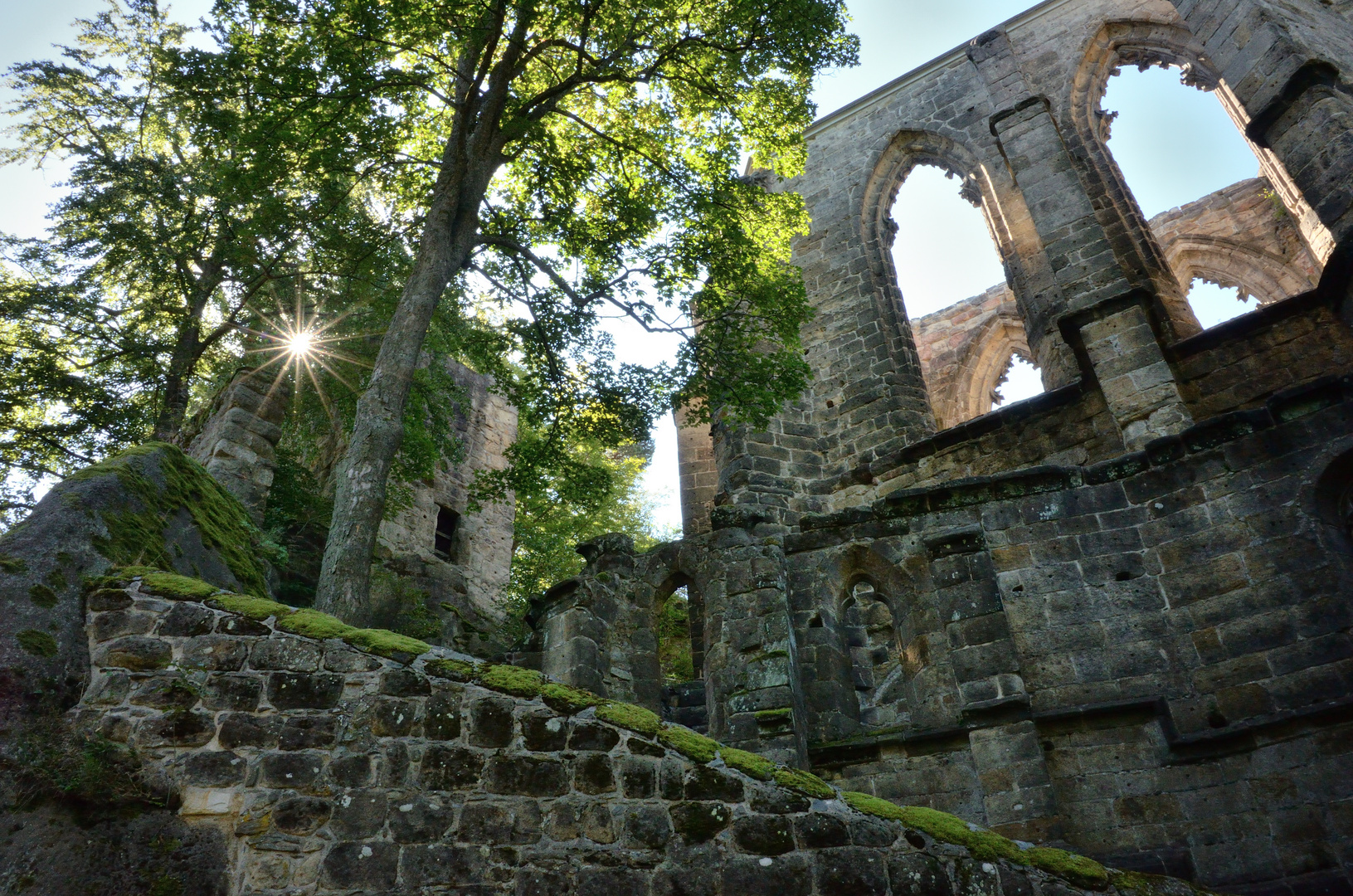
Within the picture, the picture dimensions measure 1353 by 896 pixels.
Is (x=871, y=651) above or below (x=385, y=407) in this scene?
below

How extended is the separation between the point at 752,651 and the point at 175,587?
507 centimetres

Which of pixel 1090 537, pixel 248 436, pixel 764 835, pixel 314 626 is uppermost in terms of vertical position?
pixel 248 436

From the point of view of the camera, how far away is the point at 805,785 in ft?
15.0

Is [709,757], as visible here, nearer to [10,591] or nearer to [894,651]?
[10,591]

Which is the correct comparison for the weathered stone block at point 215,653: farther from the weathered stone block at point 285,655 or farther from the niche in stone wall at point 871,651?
the niche in stone wall at point 871,651

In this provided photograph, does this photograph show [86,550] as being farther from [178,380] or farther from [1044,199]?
[1044,199]

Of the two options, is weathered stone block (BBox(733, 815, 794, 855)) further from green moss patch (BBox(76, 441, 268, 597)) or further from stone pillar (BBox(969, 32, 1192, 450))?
stone pillar (BBox(969, 32, 1192, 450))

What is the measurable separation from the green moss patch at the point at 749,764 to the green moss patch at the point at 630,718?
39 cm

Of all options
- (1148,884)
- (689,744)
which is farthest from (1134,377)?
(689,744)

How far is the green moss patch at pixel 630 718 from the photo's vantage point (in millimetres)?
4562

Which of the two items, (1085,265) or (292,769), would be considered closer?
(292,769)

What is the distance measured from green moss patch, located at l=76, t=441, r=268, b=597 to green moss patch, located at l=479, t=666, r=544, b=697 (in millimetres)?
2152

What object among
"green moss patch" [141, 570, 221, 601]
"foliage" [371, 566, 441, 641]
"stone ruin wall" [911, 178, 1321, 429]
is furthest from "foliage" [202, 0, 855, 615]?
"stone ruin wall" [911, 178, 1321, 429]

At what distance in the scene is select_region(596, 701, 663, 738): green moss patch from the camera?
180 inches
